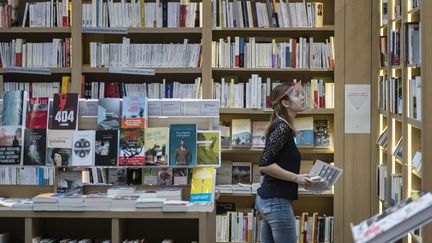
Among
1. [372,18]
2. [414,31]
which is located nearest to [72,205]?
[414,31]

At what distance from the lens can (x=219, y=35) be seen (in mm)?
6578

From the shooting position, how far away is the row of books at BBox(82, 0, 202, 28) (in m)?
6.38

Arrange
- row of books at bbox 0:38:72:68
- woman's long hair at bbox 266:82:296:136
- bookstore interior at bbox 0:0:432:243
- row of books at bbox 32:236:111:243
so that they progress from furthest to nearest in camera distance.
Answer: row of books at bbox 0:38:72:68 < bookstore interior at bbox 0:0:432:243 < woman's long hair at bbox 266:82:296:136 < row of books at bbox 32:236:111:243

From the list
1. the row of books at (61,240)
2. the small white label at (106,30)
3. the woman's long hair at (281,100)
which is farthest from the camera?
the small white label at (106,30)

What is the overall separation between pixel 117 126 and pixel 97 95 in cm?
216

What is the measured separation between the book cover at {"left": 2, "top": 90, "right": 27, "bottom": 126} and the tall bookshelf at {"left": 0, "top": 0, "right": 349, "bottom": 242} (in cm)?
201

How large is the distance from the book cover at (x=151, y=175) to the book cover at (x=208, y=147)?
290 mm

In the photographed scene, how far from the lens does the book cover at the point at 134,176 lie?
14.6 ft

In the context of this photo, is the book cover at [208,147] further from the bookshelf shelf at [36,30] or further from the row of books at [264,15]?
the bookshelf shelf at [36,30]

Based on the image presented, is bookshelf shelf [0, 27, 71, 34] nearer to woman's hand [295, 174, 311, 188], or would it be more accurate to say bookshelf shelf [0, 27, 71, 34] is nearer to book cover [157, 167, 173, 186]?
book cover [157, 167, 173, 186]

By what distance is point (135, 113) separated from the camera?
4395 millimetres

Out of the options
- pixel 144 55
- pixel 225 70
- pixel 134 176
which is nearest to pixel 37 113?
pixel 134 176

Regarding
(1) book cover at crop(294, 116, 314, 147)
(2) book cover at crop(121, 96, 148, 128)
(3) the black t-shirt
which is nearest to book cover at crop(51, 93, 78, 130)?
(2) book cover at crop(121, 96, 148, 128)

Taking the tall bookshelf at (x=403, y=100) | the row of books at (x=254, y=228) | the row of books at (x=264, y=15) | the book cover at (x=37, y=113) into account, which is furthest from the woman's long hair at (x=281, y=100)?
the row of books at (x=254, y=228)
